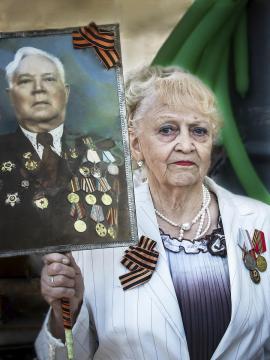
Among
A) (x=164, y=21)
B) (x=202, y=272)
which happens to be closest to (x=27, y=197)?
(x=202, y=272)

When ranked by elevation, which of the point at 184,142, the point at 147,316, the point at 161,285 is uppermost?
the point at 184,142

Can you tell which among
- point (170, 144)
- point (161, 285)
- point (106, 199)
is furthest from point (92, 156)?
point (161, 285)

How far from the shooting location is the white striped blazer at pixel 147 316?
260 cm

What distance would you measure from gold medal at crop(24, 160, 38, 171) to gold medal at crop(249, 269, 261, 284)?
0.97 metres

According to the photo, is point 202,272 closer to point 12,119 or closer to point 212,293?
point 212,293

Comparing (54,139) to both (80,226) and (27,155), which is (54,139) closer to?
(27,155)

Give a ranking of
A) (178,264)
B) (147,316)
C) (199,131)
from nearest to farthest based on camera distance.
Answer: (147,316), (178,264), (199,131)

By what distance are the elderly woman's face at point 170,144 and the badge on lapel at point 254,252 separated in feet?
1.00

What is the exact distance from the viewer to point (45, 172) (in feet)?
7.68

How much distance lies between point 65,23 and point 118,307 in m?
1.17

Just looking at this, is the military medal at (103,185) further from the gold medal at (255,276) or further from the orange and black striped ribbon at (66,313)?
the gold medal at (255,276)

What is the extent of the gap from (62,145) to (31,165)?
123mm

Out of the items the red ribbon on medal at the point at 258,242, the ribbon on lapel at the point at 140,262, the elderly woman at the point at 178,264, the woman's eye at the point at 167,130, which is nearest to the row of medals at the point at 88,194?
the elderly woman at the point at 178,264

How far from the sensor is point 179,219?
2.80 meters
